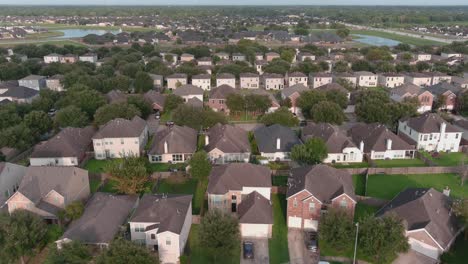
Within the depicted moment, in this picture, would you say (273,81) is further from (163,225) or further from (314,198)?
(163,225)

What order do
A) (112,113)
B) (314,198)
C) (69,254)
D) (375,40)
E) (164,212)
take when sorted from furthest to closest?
(375,40), (112,113), (314,198), (164,212), (69,254)

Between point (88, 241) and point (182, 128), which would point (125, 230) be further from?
point (182, 128)

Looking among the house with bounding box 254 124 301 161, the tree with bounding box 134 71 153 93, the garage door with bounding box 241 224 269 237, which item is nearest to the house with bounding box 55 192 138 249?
the garage door with bounding box 241 224 269 237

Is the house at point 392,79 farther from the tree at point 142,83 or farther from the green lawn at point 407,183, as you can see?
the tree at point 142,83

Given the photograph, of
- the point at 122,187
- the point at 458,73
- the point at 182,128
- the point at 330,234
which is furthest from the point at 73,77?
the point at 458,73

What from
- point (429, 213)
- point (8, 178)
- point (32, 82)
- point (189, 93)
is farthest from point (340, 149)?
point (32, 82)

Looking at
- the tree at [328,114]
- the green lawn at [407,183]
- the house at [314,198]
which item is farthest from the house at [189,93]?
the house at [314,198]
